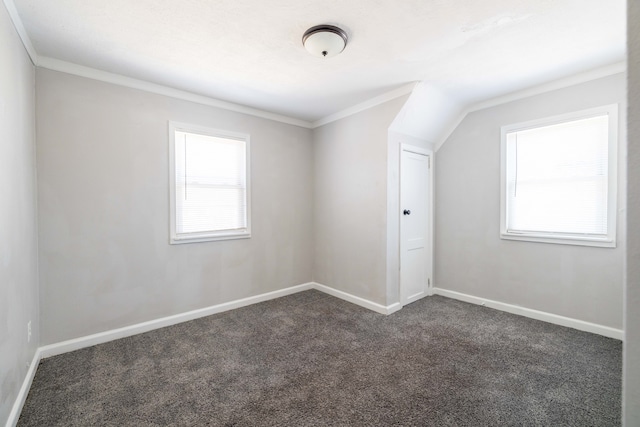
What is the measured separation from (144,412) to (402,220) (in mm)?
3040

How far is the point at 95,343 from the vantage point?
259 cm

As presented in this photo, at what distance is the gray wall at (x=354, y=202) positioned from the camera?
336cm

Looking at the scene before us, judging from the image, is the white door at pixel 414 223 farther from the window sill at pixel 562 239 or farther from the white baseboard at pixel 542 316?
the window sill at pixel 562 239

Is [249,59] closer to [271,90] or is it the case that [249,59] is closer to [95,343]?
[271,90]

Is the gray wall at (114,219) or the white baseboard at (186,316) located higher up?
the gray wall at (114,219)

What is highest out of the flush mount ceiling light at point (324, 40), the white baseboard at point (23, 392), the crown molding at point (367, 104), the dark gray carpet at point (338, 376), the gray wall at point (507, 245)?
the crown molding at point (367, 104)

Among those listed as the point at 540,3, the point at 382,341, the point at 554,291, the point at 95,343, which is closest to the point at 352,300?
the point at 382,341

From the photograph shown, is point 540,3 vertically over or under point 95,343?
over

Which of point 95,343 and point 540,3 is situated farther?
point 95,343

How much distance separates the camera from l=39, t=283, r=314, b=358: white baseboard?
2.44 m

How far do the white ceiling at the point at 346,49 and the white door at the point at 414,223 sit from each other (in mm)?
992

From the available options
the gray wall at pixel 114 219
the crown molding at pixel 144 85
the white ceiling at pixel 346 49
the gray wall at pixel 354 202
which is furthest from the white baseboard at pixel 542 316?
the crown molding at pixel 144 85

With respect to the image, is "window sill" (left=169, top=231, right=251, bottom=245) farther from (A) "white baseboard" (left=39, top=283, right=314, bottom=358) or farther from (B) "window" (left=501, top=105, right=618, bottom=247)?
(B) "window" (left=501, top=105, right=618, bottom=247)

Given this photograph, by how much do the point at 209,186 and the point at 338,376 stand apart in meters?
2.48
